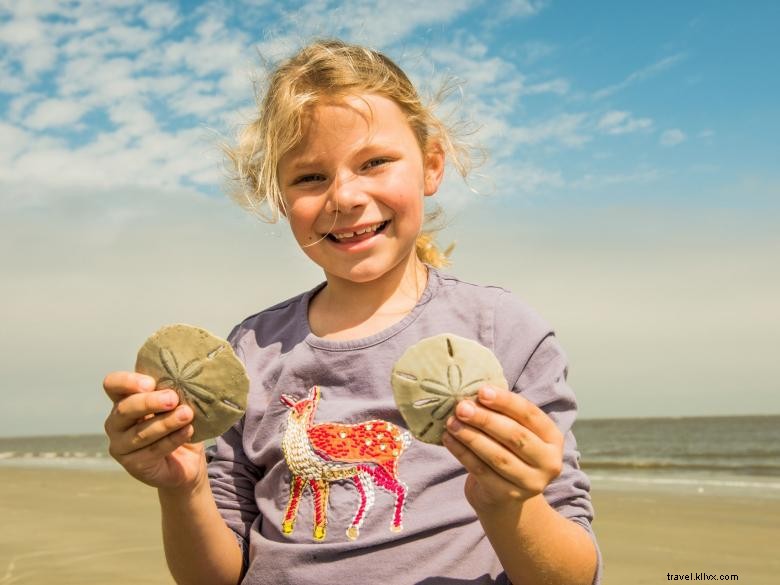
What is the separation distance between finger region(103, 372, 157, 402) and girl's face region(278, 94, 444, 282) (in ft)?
2.83

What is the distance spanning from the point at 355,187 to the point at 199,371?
0.81m

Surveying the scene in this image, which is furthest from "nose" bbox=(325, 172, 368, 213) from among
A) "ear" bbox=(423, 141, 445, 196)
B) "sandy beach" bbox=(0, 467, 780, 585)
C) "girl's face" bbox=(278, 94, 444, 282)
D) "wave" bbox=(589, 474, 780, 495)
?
"wave" bbox=(589, 474, 780, 495)

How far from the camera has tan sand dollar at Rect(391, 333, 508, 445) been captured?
1702mm

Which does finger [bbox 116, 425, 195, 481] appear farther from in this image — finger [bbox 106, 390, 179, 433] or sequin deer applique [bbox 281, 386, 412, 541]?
sequin deer applique [bbox 281, 386, 412, 541]

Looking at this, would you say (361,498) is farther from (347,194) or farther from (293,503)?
(347,194)

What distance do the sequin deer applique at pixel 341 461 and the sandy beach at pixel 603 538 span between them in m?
3.60

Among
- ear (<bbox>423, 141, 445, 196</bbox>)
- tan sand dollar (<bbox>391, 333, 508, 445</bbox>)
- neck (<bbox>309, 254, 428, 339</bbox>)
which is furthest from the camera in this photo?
ear (<bbox>423, 141, 445, 196</bbox>)

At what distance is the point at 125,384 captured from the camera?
Answer: 173 cm

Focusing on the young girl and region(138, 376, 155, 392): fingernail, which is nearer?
region(138, 376, 155, 392): fingernail

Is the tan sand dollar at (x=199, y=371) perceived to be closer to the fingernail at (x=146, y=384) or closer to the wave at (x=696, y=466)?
the fingernail at (x=146, y=384)

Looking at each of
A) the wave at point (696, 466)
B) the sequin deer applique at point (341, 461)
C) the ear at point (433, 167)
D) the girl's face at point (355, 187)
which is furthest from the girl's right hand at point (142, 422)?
the wave at point (696, 466)

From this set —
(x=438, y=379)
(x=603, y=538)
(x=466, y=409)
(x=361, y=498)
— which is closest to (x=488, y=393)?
(x=466, y=409)

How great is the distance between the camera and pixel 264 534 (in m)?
2.37

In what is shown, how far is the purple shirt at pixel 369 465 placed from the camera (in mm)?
2125
